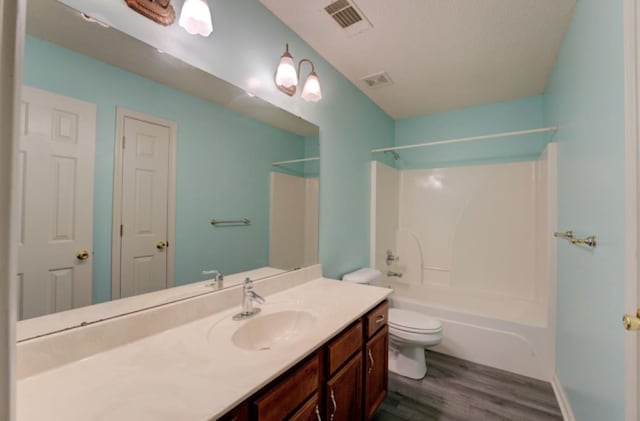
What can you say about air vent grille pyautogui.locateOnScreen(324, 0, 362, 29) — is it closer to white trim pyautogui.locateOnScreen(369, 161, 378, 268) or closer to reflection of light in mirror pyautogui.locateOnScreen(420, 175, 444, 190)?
white trim pyautogui.locateOnScreen(369, 161, 378, 268)

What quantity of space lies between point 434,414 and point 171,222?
1913 millimetres

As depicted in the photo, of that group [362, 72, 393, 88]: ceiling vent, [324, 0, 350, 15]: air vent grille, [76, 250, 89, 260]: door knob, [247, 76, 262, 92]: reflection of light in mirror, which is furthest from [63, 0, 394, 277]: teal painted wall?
[76, 250, 89, 260]: door knob

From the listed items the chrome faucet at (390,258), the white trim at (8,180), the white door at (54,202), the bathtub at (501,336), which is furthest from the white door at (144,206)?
the chrome faucet at (390,258)

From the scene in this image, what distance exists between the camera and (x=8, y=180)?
0.39 meters

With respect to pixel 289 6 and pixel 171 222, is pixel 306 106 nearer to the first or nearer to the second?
pixel 289 6

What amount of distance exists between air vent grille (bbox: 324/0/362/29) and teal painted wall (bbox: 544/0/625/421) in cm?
113

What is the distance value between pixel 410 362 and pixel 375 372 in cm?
69

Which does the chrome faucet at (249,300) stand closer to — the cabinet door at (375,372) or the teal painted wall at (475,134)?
the cabinet door at (375,372)

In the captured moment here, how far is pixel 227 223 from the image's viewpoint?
1.37m

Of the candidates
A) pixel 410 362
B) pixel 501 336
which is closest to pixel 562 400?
pixel 501 336

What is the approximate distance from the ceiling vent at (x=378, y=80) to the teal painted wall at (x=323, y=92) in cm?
14

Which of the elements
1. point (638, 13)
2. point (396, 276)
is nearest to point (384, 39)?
point (638, 13)

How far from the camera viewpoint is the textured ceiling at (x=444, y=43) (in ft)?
4.99

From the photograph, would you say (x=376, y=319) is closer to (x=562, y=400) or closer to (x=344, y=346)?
(x=344, y=346)
